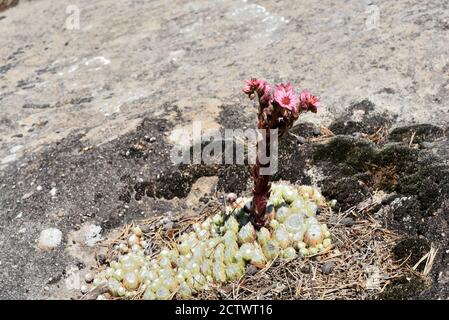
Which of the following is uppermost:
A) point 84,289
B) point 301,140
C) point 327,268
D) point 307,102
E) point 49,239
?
point 307,102

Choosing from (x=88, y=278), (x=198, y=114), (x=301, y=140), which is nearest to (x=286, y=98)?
(x=301, y=140)

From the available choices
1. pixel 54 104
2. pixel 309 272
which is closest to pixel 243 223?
pixel 309 272

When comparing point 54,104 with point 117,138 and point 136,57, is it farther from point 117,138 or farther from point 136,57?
point 117,138

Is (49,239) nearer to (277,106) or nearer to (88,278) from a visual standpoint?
(88,278)

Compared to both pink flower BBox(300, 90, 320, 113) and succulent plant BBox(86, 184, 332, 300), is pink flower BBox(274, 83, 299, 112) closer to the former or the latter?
pink flower BBox(300, 90, 320, 113)

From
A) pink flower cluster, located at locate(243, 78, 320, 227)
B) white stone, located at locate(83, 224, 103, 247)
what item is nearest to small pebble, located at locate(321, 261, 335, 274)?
pink flower cluster, located at locate(243, 78, 320, 227)

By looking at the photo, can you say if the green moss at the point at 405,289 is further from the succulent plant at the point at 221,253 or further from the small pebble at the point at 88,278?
the small pebble at the point at 88,278

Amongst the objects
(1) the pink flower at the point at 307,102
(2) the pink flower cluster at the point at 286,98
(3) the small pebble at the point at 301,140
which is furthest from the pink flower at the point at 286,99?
(3) the small pebble at the point at 301,140
